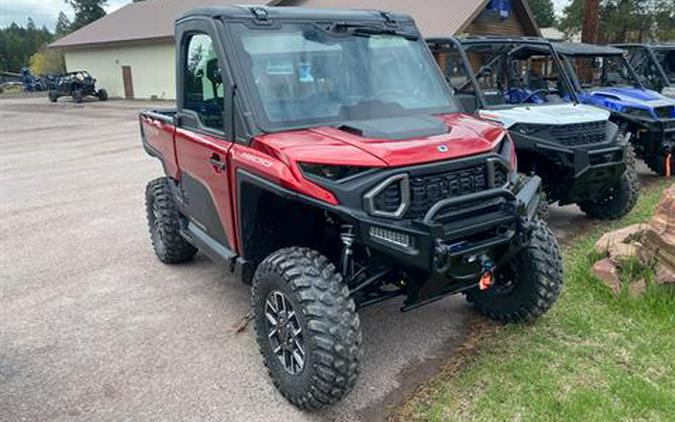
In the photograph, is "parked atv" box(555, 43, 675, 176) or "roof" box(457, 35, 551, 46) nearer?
"roof" box(457, 35, 551, 46)

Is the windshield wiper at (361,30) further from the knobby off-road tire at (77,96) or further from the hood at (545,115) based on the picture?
the knobby off-road tire at (77,96)

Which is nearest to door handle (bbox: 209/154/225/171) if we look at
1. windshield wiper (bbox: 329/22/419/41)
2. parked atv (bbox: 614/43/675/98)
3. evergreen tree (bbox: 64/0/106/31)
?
windshield wiper (bbox: 329/22/419/41)

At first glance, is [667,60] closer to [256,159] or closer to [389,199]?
[389,199]

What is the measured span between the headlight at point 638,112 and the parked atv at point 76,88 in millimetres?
29384

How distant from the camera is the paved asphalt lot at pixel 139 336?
11.1 feet

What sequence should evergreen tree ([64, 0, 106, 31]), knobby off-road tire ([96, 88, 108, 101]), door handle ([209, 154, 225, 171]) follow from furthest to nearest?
evergreen tree ([64, 0, 106, 31]) → knobby off-road tire ([96, 88, 108, 101]) → door handle ([209, 154, 225, 171])

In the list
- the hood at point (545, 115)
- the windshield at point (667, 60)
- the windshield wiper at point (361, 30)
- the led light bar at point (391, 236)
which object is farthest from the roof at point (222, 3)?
the led light bar at point (391, 236)

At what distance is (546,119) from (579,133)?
0.36 m

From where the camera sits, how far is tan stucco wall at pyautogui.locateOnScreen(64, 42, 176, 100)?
100 feet

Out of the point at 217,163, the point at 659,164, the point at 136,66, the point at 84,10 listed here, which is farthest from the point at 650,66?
the point at 84,10

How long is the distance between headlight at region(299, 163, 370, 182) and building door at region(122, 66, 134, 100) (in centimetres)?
3252

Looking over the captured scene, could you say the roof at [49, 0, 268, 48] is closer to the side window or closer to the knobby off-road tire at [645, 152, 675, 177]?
the knobby off-road tire at [645, 152, 675, 177]

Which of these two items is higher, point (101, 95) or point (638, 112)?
point (638, 112)

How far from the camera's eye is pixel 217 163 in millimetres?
3754
